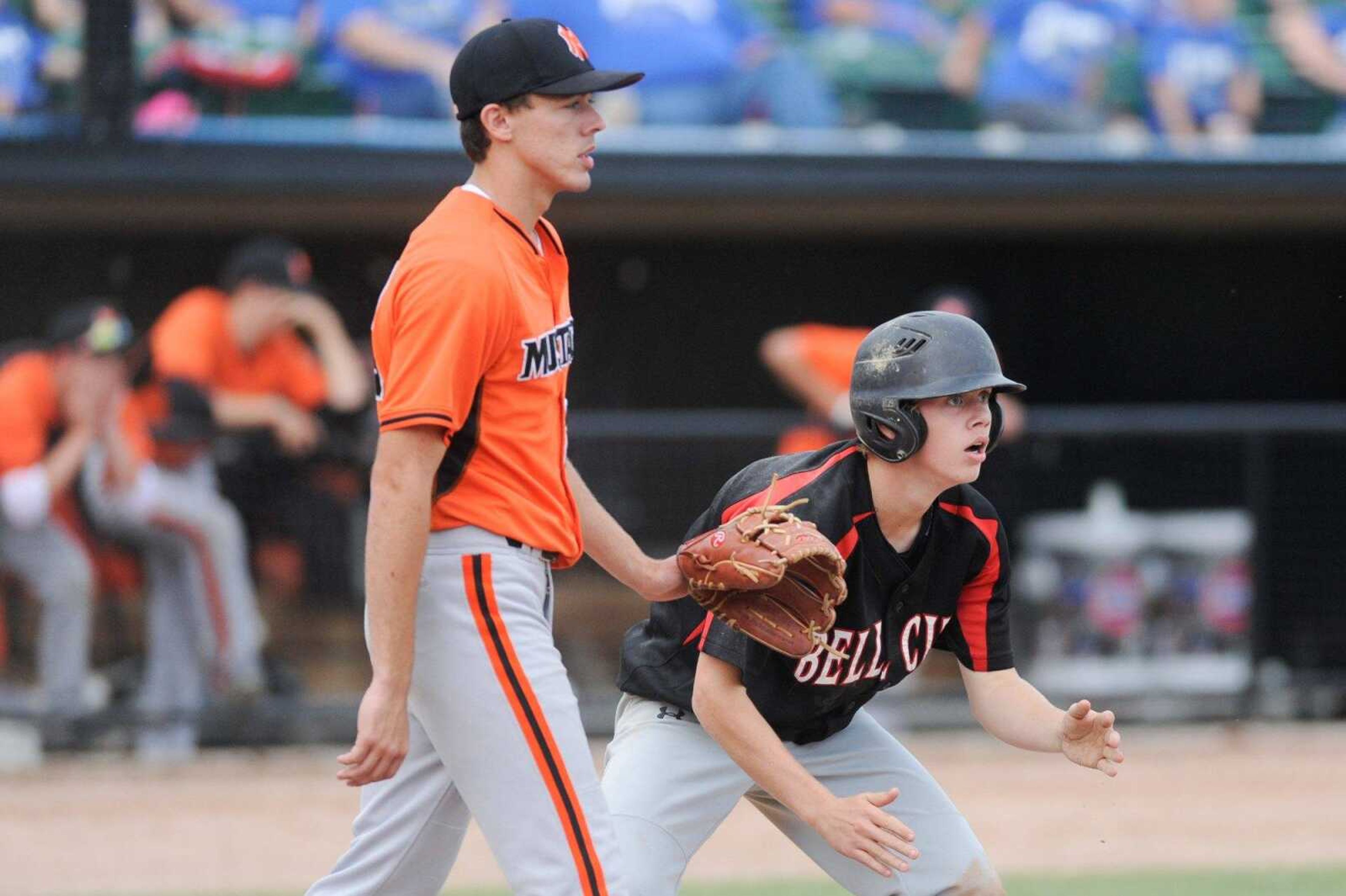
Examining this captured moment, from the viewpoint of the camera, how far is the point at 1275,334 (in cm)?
1151

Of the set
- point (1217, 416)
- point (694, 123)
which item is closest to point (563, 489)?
point (1217, 416)

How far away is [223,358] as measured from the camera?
25.9 feet

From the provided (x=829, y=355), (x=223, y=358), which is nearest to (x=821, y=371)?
(x=829, y=355)

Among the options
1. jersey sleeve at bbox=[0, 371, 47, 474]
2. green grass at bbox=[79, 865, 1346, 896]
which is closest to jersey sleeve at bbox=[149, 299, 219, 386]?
jersey sleeve at bbox=[0, 371, 47, 474]

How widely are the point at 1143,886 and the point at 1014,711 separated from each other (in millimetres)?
2499

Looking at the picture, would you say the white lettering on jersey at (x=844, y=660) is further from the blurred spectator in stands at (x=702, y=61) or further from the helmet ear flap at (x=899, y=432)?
the blurred spectator in stands at (x=702, y=61)

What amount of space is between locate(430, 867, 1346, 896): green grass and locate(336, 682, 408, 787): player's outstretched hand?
295cm

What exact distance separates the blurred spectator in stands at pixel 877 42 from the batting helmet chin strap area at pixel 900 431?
6685mm

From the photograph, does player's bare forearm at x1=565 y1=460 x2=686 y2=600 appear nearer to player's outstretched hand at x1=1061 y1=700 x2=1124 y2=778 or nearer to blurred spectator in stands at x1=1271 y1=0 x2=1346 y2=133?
player's outstretched hand at x1=1061 y1=700 x2=1124 y2=778

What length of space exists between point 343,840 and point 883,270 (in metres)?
5.77

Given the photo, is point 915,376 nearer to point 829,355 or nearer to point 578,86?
point 578,86

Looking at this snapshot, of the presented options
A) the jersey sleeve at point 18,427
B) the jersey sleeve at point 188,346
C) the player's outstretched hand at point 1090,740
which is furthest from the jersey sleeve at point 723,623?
the jersey sleeve at point 18,427

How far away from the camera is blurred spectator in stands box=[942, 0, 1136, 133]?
995 cm

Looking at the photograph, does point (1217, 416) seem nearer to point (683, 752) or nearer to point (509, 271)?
point (683, 752)
